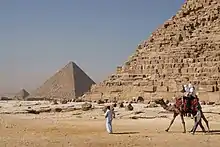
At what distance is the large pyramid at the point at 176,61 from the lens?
37.7 meters

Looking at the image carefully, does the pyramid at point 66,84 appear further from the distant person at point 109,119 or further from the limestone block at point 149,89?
the distant person at point 109,119

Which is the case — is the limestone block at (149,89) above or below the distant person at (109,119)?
above

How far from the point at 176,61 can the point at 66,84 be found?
3904cm

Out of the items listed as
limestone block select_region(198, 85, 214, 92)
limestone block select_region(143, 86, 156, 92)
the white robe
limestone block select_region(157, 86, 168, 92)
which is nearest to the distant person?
the white robe

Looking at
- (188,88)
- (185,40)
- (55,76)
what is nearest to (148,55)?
(185,40)

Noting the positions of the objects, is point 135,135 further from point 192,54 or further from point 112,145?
point 192,54

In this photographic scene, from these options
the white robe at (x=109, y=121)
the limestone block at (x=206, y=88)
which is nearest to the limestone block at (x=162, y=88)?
the limestone block at (x=206, y=88)

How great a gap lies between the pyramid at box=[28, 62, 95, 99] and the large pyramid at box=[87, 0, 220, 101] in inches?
1062

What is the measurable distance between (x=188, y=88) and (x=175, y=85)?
923 inches

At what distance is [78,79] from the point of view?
7862 centimetres

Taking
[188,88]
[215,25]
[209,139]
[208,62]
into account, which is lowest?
[209,139]

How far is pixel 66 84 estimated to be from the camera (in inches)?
3056

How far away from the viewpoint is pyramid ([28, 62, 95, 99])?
250ft

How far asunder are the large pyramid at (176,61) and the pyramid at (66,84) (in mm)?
26987
